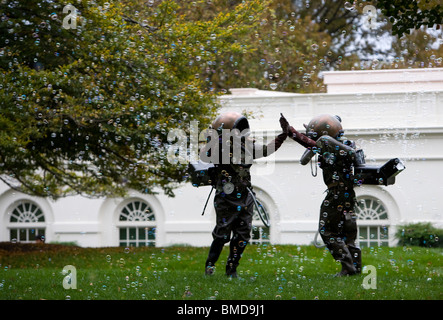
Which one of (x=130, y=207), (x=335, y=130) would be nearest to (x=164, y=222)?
(x=130, y=207)

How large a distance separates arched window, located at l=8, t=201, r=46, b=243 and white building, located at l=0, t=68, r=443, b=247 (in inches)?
1.0

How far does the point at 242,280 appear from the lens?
24.4 ft

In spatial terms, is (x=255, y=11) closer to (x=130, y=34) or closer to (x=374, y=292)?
(x=130, y=34)

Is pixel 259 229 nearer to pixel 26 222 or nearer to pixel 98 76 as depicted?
pixel 26 222

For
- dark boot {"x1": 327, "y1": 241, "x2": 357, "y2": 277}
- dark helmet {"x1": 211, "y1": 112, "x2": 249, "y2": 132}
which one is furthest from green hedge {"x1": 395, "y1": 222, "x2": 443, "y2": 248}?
dark helmet {"x1": 211, "y1": 112, "x2": 249, "y2": 132}

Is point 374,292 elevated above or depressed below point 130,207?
below

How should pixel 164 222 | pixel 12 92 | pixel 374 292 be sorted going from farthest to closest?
pixel 164 222
pixel 12 92
pixel 374 292

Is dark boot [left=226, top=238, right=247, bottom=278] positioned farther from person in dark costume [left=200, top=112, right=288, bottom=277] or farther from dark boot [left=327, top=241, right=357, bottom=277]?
dark boot [left=327, top=241, right=357, bottom=277]

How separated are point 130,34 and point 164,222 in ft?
21.8

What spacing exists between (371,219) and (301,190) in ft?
5.66

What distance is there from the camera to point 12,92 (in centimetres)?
945

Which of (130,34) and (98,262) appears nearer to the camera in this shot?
(130,34)

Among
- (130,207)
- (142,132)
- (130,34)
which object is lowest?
(130,207)
